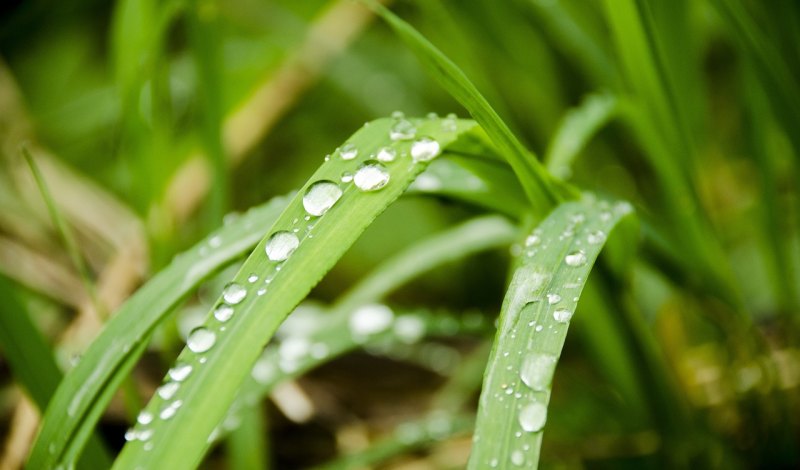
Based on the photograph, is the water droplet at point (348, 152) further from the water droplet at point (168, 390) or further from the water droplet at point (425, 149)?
the water droplet at point (168, 390)

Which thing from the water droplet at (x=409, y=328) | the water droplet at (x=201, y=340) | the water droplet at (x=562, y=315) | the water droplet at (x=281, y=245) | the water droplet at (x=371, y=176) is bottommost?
the water droplet at (x=201, y=340)

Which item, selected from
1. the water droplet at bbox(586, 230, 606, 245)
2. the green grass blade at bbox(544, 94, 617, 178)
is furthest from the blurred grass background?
the water droplet at bbox(586, 230, 606, 245)

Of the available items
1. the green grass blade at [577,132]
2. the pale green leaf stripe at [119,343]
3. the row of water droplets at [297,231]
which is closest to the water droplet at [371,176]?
the row of water droplets at [297,231]

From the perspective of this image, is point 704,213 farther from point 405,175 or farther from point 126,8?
point 126,8

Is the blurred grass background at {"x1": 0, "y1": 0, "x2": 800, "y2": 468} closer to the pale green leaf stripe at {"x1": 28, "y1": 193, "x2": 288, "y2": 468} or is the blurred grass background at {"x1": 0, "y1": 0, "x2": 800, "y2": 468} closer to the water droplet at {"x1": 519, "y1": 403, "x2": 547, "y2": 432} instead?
the pale green leaf stripe at {"x1": 28, "y1": 193, "x2": 288, "y2": 468}

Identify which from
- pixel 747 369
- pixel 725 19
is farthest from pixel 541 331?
pixel 747 369

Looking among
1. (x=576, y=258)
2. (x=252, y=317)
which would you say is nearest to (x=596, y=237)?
(x=576, y=258)

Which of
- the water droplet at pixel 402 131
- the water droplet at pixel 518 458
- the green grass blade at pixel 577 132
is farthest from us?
the green grass blade at pixel 577 132
